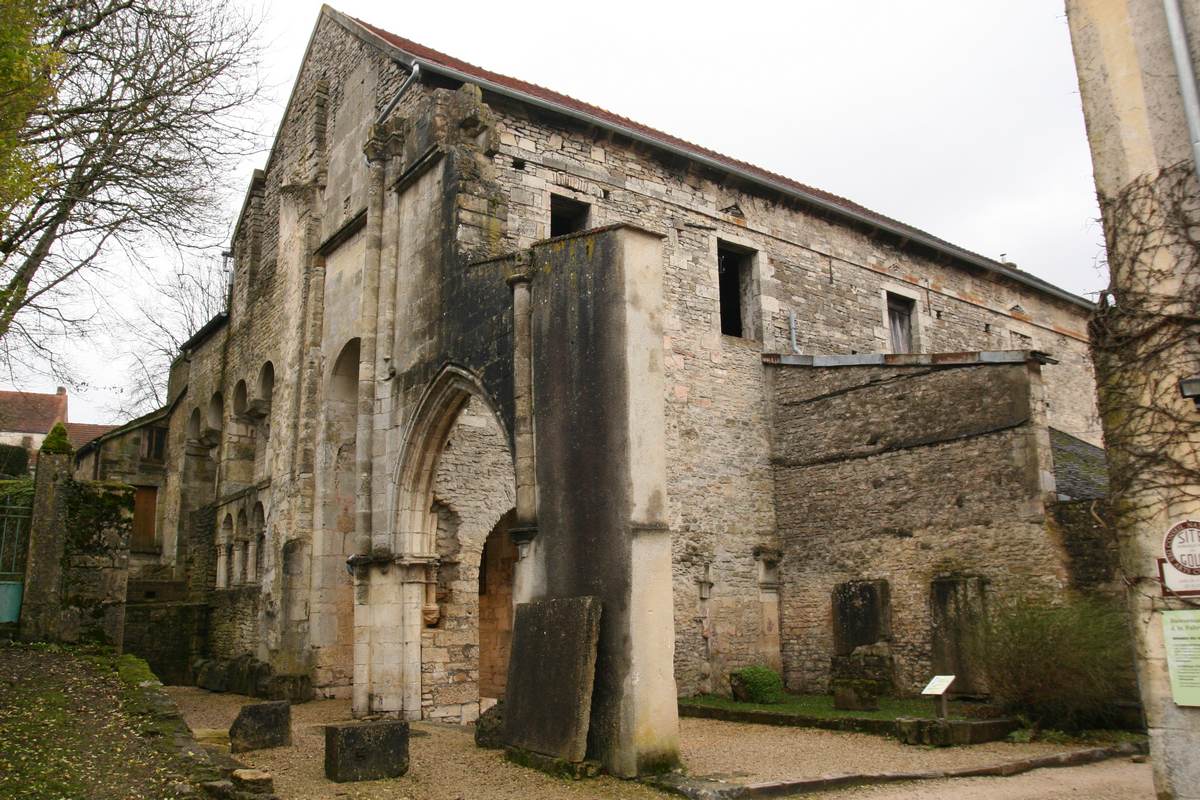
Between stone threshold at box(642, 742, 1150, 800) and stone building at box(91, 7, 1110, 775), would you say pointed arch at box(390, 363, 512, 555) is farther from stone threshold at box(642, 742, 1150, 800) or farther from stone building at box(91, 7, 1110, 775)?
stone threshold at box(642, 742, 1150, 800)

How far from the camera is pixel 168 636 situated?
1602 centimetres

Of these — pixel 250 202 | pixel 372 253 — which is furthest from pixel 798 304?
pixel 250 202

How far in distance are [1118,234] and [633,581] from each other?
3.80 metres

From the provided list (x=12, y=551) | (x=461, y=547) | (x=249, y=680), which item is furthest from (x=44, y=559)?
(x=249, y=680)

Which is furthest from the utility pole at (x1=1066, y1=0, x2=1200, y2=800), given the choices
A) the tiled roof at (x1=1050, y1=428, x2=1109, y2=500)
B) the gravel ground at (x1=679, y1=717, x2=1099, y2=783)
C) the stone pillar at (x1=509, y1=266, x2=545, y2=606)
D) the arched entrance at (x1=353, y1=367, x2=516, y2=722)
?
the arched entrance at (x1=353, y1=367, x2=516, y2=722)

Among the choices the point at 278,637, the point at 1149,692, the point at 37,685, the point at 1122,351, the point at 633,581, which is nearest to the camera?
the point at 1149,692

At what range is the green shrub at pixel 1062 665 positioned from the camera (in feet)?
28.6

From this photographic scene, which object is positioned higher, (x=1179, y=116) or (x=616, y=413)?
(x=1179, y=116)

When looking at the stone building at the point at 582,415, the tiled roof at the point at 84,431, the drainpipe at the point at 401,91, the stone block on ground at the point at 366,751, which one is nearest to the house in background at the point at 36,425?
the tiled roof at the point at 84,431

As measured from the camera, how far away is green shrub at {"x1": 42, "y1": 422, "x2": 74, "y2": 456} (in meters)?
9.92

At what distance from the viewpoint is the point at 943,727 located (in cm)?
827

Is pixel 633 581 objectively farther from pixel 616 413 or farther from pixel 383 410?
pixel 383 410

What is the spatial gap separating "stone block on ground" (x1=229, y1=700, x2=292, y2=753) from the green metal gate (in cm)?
294

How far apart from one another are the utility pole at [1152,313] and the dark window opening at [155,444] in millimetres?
21097
